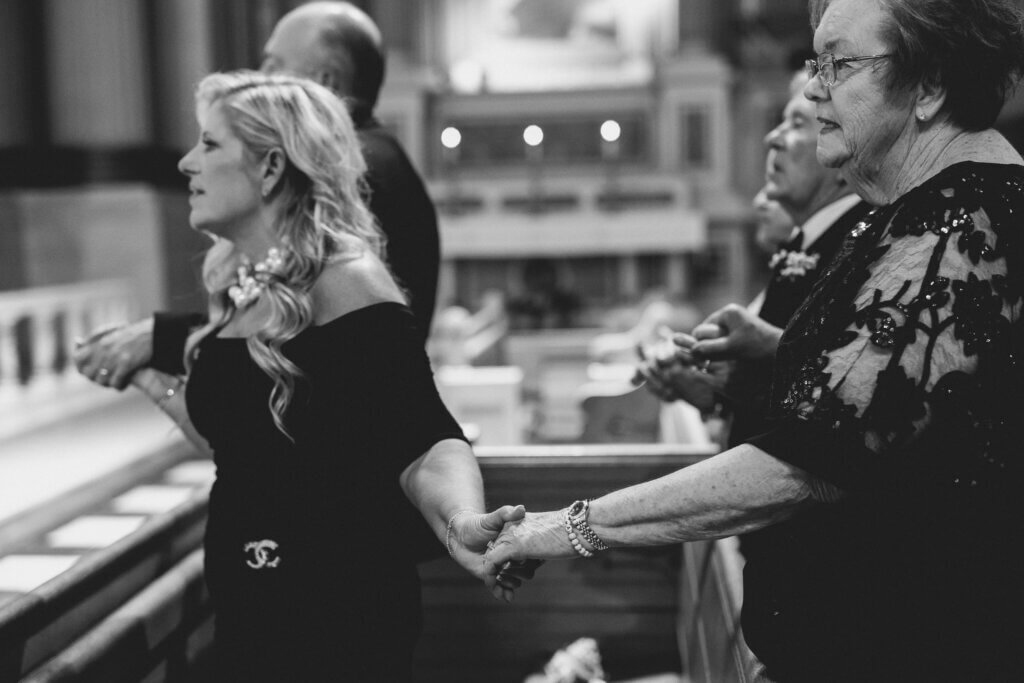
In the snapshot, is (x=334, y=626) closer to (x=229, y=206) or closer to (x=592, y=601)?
(x=229, y=206)

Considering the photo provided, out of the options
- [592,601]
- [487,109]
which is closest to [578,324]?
[487,109]

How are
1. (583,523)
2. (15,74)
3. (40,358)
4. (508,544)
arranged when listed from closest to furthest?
1. (583,523)
2. (508,544)
3. (40,358)
4. (15,74)

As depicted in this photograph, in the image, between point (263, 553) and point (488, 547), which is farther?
point (263, 553)

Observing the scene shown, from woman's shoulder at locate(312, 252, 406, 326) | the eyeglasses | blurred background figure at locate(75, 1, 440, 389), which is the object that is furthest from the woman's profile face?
the eyeglasses

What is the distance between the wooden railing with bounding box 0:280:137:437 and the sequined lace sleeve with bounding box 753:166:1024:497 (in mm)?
6263

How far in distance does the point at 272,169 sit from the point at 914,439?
4.13 feet

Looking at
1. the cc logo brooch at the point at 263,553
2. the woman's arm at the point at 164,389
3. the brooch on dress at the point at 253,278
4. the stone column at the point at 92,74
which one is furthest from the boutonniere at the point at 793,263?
the stone column at the point at 92,74

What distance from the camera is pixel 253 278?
1.95 metres

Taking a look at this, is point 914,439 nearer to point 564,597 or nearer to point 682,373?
point 682,373

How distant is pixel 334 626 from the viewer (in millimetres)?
1828

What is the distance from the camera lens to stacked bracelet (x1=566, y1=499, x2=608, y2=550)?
1.49 metres

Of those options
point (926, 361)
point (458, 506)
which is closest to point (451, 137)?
point (458, 506)

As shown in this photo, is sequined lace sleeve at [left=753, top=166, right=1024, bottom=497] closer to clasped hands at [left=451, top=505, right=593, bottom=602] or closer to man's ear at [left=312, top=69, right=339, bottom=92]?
clasped hands at [left=451, top=505, right=593, bottom=602]

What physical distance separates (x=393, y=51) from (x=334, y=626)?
42.0 ft
